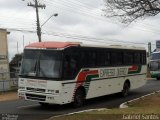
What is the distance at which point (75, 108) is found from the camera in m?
21.0

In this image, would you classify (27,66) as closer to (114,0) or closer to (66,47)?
(66,47)

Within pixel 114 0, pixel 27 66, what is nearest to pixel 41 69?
pixel 27 66

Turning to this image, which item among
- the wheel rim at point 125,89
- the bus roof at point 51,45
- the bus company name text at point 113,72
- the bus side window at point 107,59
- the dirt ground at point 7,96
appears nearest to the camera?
the bus roof at point 51,45

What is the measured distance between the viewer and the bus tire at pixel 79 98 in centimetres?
2117

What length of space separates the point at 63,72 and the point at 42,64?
99 cm

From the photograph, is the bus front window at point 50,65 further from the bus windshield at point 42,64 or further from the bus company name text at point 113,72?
the bus company name text at point 113,72

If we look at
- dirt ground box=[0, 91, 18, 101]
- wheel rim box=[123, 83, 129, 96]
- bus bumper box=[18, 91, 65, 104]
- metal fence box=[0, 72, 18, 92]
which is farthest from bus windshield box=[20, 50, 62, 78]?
metal fence box=[0, 72, 18, 92]

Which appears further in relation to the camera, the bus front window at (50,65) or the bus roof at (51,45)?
the bus roof at (51,45)

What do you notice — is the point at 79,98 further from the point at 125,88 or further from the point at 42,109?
the point at 125,88

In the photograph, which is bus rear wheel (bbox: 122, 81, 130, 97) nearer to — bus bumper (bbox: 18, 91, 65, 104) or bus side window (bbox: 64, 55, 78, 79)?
bus side window (bbox: 64, 55, 78, 79)

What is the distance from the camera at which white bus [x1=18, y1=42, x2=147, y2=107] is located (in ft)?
65.2

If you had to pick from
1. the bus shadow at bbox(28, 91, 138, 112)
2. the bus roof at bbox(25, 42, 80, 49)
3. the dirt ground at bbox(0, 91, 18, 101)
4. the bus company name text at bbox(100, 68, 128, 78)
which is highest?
the bus roof at bbox(25, 42, 80, 49)

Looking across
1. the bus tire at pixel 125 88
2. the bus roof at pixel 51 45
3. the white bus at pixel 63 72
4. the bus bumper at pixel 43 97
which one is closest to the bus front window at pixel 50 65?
the white bus at pixel 63 72

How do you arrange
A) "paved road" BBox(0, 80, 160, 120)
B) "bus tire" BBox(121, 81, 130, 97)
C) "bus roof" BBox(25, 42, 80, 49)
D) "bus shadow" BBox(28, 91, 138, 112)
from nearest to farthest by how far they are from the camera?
"paved road" BBox(0, 80, 160, 120) < "bus shadow" BBox(28, 91, 138, 112) < "bus roof" BBox(25, 42, 80, 49) < "bus tire" BBox(121, 81, 130, 97)
